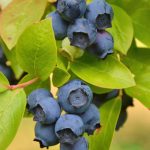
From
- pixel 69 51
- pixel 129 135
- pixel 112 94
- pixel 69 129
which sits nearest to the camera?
pixel 69 129

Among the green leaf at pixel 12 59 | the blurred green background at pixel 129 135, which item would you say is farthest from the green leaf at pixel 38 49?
the blurred green background at pixel 129 135

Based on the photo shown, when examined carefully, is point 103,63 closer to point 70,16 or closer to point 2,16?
point 70,16

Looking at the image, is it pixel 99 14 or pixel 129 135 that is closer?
pixel 99 14

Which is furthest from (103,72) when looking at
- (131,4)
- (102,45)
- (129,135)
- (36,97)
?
(129,135)

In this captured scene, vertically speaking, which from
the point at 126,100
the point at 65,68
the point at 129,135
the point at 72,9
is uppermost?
the point at 72,9

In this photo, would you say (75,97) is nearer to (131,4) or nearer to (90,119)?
(90,119)

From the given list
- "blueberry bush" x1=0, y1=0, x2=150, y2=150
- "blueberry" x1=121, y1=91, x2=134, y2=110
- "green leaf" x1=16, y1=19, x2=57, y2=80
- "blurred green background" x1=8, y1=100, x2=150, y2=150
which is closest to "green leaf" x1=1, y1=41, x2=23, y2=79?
"blueberry bush" x1=0, y1=0, x2=150, y2=150

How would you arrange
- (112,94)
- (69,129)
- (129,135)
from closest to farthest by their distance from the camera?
(69,129)
(112,94)
(129,135)

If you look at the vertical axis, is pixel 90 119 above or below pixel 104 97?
above
